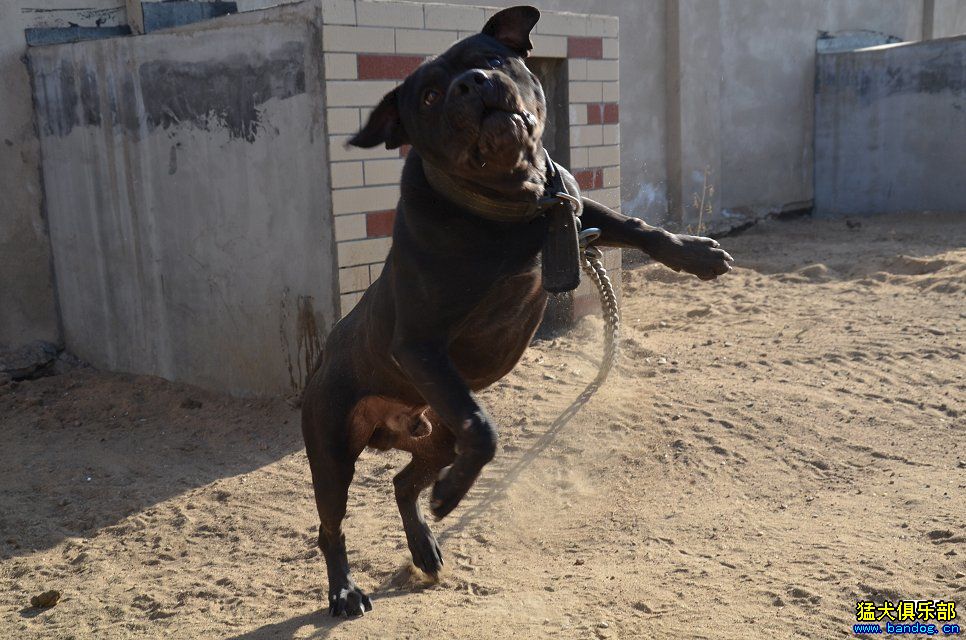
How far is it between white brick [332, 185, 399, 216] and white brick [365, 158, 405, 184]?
0.04 meters

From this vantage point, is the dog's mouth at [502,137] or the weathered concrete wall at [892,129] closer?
the dog's mouth at [502,137]

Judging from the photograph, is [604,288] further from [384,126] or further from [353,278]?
[353,278]

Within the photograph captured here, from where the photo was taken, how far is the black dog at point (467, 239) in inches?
111

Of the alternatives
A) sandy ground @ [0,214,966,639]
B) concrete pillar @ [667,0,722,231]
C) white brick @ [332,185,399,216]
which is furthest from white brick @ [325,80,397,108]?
concrete pillar @ [667,0,722,231]

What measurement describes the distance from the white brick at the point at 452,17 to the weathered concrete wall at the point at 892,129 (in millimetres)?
8346

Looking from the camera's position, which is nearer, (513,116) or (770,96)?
(513,116)

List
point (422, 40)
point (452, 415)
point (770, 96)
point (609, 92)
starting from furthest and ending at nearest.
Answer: point (770, 96) → point (609, 92) → point (422, 40) → point (452, 415)

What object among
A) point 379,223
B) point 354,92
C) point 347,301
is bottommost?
point 347,301

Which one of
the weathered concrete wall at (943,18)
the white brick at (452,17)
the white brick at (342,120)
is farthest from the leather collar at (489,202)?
the weathered concrete wall at (943,18)

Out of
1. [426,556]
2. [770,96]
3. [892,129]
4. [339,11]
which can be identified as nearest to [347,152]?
[339,11]

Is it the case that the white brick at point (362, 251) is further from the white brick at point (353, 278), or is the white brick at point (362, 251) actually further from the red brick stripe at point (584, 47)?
the red brick stripe at point (584, 47)

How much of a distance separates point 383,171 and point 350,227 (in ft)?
1.39

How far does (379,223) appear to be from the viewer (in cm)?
597

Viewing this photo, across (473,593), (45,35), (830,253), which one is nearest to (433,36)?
(45,35)
